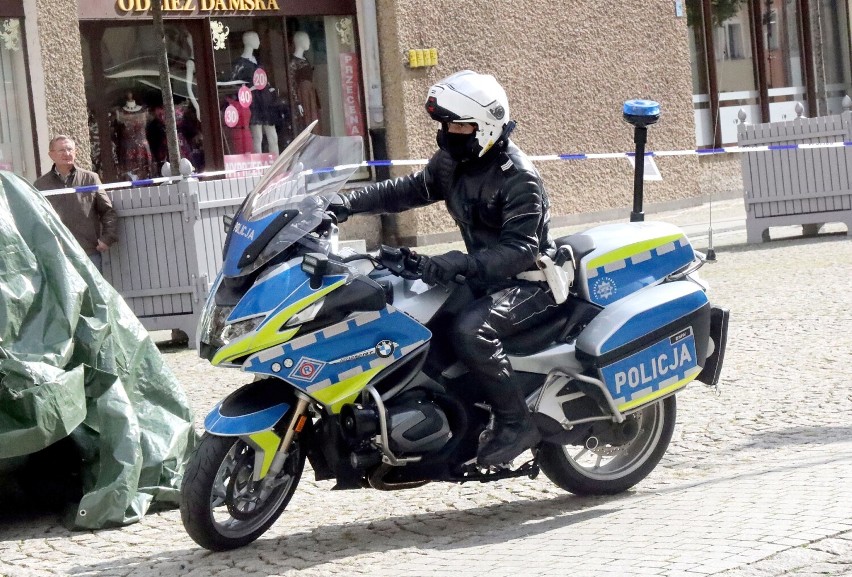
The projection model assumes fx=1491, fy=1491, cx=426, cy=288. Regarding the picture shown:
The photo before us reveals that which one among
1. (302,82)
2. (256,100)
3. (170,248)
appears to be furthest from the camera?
(302,82)

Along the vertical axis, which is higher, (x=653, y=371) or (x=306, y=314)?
(x=306, y=314)

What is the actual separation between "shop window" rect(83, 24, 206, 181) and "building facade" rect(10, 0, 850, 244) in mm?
16

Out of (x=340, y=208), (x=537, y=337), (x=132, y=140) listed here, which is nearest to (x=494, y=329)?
(x=537, y=337)

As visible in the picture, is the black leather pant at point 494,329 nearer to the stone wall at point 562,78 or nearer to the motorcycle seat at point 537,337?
the motorcycle seat at point 537,337

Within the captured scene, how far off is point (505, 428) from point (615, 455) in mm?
706

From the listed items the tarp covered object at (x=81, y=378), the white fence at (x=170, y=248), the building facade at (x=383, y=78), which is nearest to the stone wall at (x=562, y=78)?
the building facade at (x=383, y=78)

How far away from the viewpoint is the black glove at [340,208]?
5.45 meters

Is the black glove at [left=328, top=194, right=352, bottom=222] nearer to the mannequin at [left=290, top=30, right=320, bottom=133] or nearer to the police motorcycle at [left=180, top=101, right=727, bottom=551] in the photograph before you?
the police motorcycle at [left=180, top=101, right=727, bottom=551]

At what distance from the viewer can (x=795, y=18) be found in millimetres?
24375

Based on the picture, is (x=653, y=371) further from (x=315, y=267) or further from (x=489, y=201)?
(x=315, y=267)

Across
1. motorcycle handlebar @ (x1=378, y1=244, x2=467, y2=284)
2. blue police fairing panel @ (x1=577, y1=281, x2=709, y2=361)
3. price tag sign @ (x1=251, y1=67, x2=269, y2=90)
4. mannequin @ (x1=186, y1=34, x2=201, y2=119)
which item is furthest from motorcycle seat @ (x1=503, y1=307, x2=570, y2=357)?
price tag sign @ (x1=251, y1=67, x2=269, y2=90)

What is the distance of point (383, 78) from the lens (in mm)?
18000

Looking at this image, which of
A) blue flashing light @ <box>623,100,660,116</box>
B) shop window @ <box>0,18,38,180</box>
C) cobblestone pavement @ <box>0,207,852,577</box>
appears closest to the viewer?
cobblestone pavement @ <box>0,207,852,577</box>

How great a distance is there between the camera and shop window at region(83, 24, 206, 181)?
1551cm
